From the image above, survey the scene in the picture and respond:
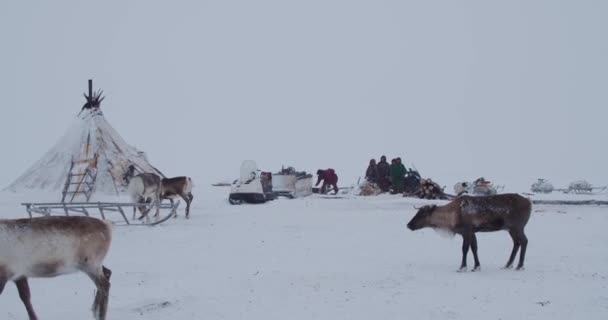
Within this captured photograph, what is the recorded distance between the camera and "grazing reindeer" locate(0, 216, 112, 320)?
23.5ft

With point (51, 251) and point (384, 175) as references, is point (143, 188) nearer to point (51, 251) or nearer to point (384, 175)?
point (51, 251)

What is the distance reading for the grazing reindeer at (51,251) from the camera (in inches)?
282

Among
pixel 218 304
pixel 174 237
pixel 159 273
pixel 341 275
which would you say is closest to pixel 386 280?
pixel 341 275

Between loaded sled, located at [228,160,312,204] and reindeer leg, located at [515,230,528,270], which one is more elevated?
loaded sled, located at [228,160,312,204]

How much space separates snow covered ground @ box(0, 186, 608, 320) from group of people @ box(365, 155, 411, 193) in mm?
12729

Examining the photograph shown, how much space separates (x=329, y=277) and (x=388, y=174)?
22.0 meters

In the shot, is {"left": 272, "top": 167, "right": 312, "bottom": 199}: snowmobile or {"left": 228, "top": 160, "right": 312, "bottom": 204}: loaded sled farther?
{"left": 272, "top": 167, "right": 312, "bottom": 199}: snowmobile

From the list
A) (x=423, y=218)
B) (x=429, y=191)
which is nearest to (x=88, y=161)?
(x=429, y=191)

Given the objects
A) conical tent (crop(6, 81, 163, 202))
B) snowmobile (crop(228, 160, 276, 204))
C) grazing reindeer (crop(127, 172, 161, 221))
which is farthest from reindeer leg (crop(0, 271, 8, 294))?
conical tent (crop(6, 81, 163, 202))

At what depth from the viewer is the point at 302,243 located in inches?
557

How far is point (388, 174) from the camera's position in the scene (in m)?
31.9

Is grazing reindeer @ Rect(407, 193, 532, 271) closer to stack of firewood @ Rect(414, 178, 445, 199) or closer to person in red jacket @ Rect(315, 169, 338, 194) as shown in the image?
stack of firewood @ Rect(414, 178, 445, 199)

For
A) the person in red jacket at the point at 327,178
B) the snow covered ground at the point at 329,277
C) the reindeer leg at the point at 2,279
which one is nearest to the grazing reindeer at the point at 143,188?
the snow covered ground at the point at 329,277

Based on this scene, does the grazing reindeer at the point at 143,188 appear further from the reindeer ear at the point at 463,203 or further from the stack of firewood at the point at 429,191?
the stack of firewood at the point at 429,191
